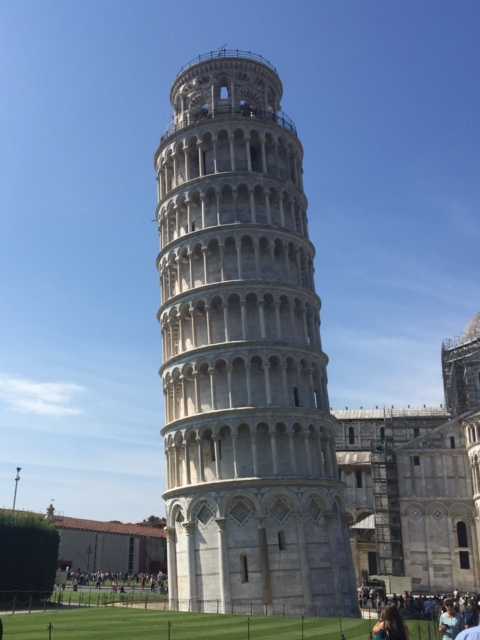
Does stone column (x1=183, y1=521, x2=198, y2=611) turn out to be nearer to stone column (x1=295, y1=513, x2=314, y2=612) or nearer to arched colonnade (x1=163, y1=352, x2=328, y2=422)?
stone column (x1=295, y1=513, x2=314, y2=612)

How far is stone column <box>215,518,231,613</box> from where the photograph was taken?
4062 cm

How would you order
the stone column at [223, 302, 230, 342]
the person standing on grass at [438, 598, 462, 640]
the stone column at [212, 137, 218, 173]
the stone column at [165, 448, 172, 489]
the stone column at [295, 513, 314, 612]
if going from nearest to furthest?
the person standing on grass at [438, 598, 462, 640] → the stone column at [295, 513, 314, 612] → the stone column at [223, 302, 230, 342] → the stone column at [165, 448, 172, 489] → the stone column at [212, 137, 218, 173]

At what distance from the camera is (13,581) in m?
45.9

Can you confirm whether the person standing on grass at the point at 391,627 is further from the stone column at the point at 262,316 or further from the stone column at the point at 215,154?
the stone column at the point at 215,154

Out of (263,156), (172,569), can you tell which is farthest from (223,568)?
(263,156)

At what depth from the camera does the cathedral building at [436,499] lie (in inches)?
2704

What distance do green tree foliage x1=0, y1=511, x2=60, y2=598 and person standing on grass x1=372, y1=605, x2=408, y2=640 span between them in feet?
130

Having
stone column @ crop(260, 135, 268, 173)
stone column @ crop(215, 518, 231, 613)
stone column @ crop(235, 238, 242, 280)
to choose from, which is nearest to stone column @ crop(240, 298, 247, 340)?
stone column @ crop(235, 238, 242, 280)

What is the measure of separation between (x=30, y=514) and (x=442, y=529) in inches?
1626

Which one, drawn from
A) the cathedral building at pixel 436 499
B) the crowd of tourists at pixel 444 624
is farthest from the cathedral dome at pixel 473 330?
the crowd of tourists at pixel 444 624

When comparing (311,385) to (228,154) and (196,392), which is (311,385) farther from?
(228,154)

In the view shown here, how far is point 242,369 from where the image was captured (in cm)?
→ 4562

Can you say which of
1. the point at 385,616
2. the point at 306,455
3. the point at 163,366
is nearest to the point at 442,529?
the point at 306,455

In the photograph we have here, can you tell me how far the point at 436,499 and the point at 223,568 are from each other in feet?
121
